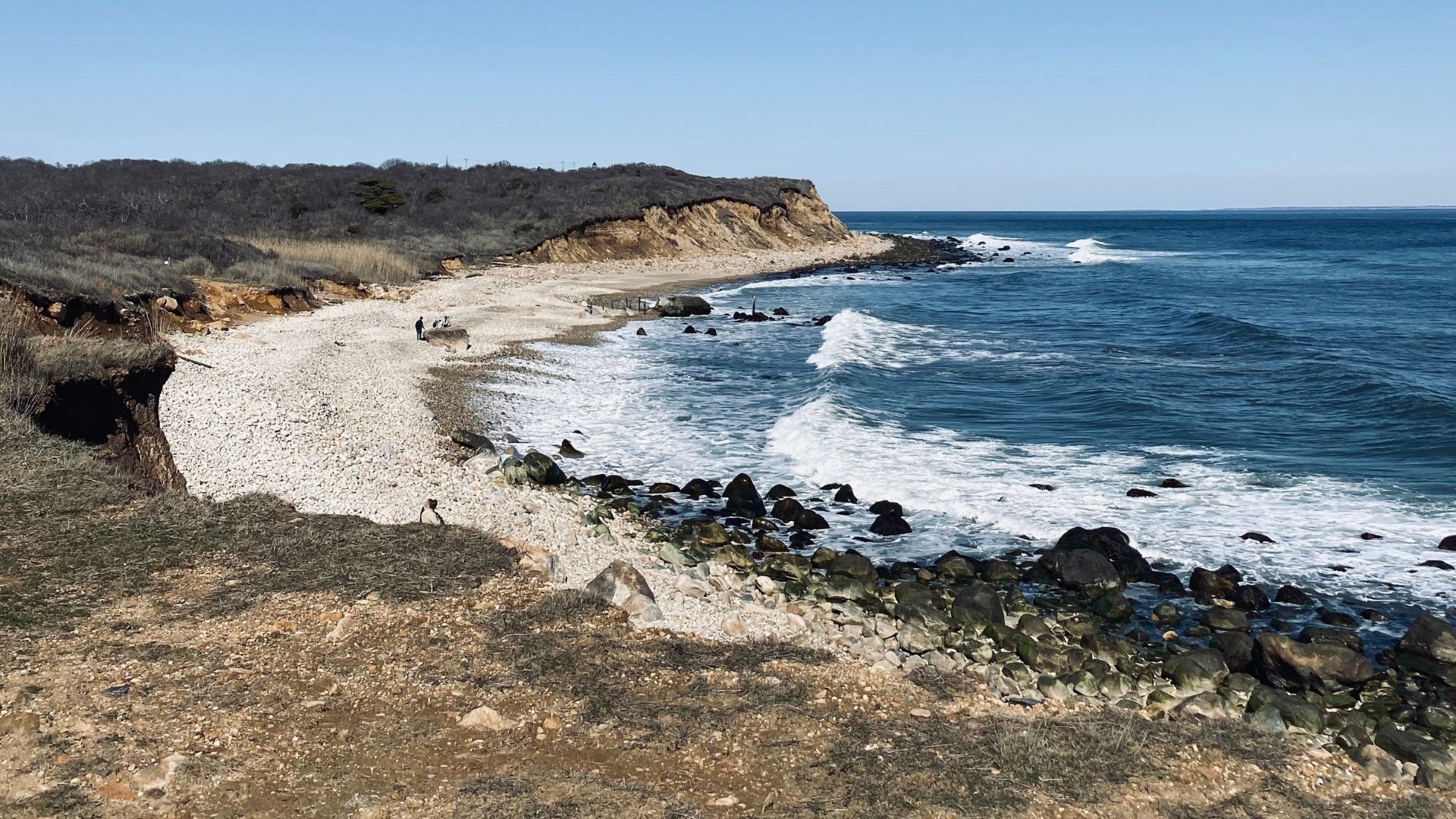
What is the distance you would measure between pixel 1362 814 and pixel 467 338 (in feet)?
86.0

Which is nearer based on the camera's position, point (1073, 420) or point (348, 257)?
point (1073, 420)

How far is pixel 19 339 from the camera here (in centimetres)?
1308

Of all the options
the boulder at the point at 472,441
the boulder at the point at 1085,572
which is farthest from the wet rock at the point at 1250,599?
the boulder at the point at 472,441

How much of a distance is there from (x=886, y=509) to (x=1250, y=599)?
18.6 ft

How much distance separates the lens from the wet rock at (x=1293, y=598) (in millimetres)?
13039

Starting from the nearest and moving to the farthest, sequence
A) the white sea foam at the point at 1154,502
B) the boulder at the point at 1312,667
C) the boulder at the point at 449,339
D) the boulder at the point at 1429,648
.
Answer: the boulder at the point at 1312,667 < the boulder at the point at 1429,648 < the white sea foam at the point at 1154,502 < the boulder at the point at 449,339

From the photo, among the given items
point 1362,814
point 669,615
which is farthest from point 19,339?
point 1362,814

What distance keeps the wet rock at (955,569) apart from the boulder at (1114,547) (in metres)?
1.55

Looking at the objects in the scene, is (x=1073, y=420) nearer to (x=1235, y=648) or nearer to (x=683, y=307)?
(x=1235, y=648)

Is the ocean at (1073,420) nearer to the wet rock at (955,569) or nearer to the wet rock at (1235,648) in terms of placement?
the wet rock at (955,569)

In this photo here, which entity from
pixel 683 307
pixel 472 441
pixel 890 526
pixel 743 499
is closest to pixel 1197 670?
pixel 890 526


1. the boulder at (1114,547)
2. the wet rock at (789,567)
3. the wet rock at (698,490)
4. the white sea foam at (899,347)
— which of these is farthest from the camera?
the white sea foam at (899,347)

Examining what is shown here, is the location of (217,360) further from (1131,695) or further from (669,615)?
(1131,695)

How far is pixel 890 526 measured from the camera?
51.6 ft
